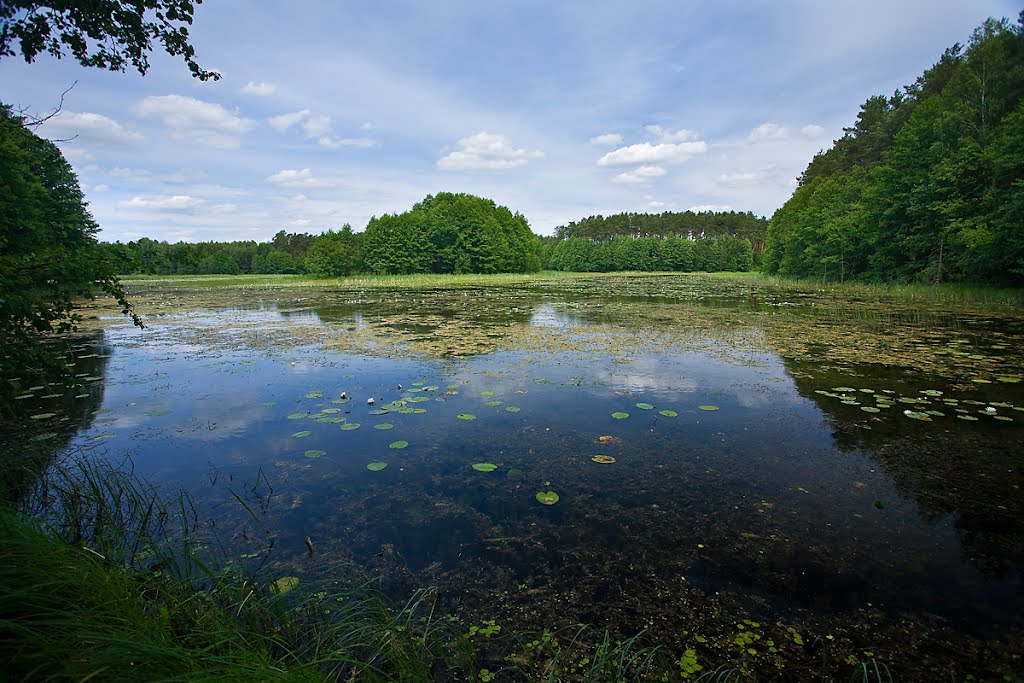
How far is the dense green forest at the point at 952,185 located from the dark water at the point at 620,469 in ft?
37.1

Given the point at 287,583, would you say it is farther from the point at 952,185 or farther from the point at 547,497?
the point at 952,185

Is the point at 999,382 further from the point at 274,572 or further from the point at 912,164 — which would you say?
the point at 912,164

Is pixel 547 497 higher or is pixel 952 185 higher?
pixel 952 185

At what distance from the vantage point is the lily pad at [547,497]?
11.5ft

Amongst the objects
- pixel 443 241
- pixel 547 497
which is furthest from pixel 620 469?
pixel 443 241

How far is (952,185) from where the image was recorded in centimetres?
1833

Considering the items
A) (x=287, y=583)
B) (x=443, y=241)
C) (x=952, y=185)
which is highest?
(x=443, y=241)

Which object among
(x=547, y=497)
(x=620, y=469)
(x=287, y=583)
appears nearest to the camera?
(x=287, y=583)

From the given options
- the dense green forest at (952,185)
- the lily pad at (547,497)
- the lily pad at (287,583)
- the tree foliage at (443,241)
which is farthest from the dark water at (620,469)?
Result: the tree foliage at (443,241)

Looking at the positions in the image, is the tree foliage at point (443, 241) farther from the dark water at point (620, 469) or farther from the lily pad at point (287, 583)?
the lily pad at point (287, 583)

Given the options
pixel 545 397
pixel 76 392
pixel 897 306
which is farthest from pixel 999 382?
pixel 76 392

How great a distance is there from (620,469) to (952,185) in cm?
2323

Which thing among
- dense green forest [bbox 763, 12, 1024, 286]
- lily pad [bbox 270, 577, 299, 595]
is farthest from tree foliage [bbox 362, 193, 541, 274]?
lily pad [bbox 270, 577, 299, 595]

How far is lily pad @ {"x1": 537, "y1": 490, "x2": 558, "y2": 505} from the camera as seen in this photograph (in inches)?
138
